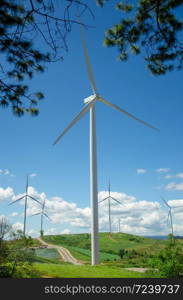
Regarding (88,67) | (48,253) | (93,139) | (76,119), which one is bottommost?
(48,253)

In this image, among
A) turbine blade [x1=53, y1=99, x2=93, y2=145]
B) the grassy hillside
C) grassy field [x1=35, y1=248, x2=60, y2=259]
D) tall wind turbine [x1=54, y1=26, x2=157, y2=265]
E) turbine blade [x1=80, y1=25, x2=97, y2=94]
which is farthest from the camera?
the grassy hillside

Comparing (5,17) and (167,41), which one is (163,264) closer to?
(167,41)

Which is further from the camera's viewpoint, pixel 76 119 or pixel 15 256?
pixel 76 119

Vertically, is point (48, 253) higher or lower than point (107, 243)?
lower

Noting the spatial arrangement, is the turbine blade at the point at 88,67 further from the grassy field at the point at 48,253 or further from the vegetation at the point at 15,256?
the grassy field at the point at 48,253

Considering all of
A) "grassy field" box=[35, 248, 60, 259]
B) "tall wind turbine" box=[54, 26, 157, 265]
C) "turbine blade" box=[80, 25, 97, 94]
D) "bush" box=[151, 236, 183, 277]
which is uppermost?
"turbine blade" box=[80, 25, 97, 94]

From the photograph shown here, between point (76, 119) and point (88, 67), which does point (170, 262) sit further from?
point (88, 67)

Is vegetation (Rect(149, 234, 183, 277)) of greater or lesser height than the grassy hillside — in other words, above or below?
above

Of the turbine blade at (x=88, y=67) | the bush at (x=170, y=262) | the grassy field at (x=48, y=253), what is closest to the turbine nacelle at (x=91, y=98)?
the turbine blade at (x=88, y=67)

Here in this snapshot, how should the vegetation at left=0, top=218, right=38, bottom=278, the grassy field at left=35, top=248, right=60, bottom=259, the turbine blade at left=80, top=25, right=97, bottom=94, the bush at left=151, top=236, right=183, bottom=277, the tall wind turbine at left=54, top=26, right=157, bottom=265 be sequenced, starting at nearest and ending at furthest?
the vegetation at left=0, top=218, right=38, bottom=278 → the bush at left=151, top=236, right=183, bottom=277 → the tall wind turbine at left=54, top=26, right=157, bottom=265 → the turbine blade at left=80, top=25, right=97, bottom=94 → the grassy field at left=35, top=248, right=60, bottom=259

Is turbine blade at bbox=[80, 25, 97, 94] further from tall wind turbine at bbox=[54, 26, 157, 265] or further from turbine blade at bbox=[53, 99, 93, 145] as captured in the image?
turbine blade at bbox=[53, 99, 93, 145]

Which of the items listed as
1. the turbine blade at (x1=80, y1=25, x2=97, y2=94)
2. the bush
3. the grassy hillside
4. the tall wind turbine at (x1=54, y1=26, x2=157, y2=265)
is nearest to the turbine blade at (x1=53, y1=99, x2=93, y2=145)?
the tall wind turbine at (x1=54, y1=26, x2=157, y2=265)

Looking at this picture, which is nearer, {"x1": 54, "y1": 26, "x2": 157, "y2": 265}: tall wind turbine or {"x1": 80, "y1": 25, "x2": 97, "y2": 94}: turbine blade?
{"x1": 54, "y1": 26, "x2": 157, "y2": 265}: tall wind turbine

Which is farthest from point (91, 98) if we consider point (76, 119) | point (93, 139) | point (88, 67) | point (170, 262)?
point (170, 262)
